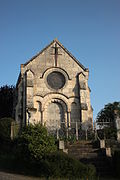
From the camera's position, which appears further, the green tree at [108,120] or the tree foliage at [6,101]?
the tree foliage at [6,101]

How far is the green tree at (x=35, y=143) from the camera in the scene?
14.0m

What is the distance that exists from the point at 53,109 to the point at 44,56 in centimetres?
573

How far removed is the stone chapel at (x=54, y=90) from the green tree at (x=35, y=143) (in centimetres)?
774

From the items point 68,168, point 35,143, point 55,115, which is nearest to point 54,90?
point 55,115

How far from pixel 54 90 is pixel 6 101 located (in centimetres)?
1210

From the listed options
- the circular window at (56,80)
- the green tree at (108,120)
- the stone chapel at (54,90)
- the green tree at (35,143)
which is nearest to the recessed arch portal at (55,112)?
the stone chapel at (54,90)

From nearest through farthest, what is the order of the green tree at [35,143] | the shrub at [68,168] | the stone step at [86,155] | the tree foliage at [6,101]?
the shrub at [68,168] < the green tree at [35,143] < the stone step at [86,155] < the tree foliage at [6,101]

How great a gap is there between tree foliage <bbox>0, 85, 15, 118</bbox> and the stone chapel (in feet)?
30.0

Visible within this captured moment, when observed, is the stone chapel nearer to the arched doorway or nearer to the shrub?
the arched doorway

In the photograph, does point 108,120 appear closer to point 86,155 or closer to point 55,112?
point 55,112

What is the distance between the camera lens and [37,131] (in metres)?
15.1

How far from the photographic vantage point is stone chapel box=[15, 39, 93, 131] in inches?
938

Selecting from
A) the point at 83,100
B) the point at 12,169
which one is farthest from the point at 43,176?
the point at 83,100

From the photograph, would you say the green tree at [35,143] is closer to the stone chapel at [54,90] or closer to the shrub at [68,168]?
the shrub at [68,168]
